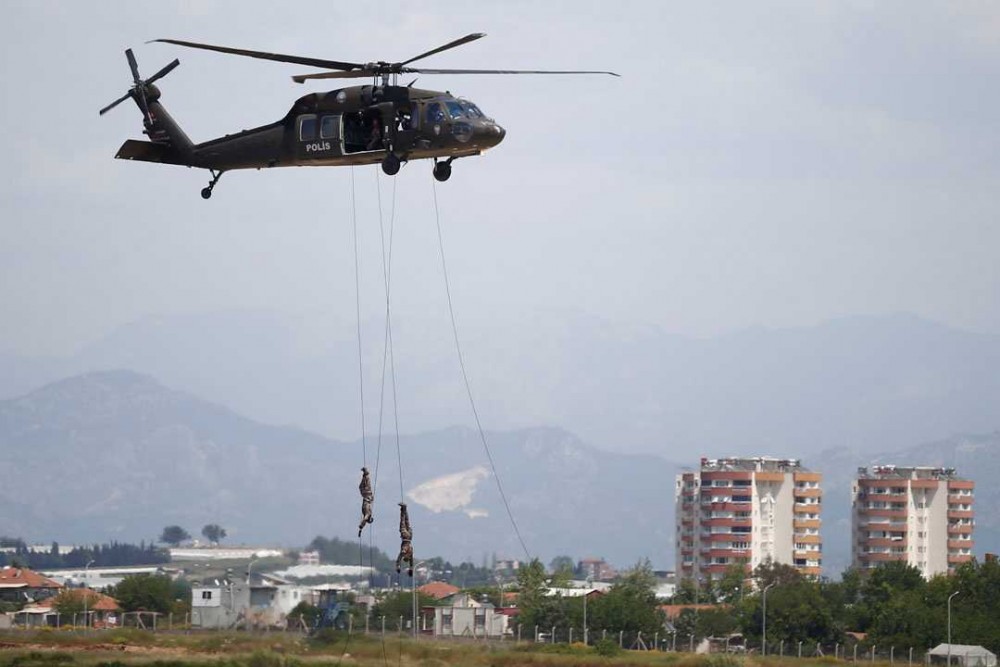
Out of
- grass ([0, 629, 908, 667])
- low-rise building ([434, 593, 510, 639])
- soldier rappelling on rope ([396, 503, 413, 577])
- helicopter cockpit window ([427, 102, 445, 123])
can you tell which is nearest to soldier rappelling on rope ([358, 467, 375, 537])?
soldier rappelling on rope ([396, 503, 413, 577])

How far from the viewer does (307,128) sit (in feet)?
174

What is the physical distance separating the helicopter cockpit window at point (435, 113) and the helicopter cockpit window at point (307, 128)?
380cm

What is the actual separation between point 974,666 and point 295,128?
67.2 meters

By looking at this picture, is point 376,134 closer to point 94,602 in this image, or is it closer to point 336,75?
point 336,75

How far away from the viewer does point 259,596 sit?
91.1m

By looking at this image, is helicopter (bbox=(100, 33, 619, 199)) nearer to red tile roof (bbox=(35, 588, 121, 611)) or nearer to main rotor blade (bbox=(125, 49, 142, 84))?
main rotor blade (bbox=(125, 49, 142, 84))


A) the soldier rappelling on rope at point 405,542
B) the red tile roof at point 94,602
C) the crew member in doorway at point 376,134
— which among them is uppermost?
the crew member in doorway at point 376,134

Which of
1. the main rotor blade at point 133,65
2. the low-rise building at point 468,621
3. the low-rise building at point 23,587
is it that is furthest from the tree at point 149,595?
the main rotor blade at point 133,65

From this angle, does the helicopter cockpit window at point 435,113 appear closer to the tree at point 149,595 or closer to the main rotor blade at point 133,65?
the main rotor blade at point 133,65

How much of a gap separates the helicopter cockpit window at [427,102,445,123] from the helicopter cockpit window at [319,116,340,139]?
2.95 meters

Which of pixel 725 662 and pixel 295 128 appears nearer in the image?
pixel 295 128

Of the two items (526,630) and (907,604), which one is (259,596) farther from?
(907,604)

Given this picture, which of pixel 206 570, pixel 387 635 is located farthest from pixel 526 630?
pixel 387 635

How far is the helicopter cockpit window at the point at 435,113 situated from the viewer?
51.3 metres
